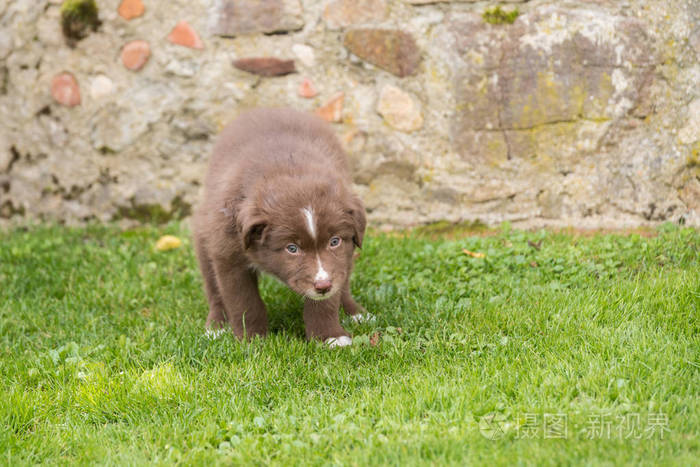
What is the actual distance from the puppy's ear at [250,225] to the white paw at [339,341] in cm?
70

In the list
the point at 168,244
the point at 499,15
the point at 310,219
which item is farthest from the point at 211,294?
the point at 499,15

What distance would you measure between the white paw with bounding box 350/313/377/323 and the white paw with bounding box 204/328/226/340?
0.77 metres

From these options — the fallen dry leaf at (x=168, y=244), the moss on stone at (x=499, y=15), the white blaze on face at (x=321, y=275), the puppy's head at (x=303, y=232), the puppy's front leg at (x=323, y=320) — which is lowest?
the fallen dry leaf at (x=168, y=244)

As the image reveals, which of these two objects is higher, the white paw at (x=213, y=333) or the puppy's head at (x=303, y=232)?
the puppy's head at (x=303, y=232)

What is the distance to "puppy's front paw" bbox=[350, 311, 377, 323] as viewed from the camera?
4.08 meters

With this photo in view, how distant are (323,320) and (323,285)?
49cm

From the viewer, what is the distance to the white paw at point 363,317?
4.08 m

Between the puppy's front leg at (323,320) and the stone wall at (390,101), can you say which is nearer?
the puppy's front leg at (323,320)

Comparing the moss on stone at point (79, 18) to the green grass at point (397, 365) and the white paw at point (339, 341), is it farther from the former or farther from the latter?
the white paw at point (339, 341)

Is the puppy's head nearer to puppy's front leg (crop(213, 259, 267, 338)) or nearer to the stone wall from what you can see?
puppy's front leg (crop(213, 259, 267, 338))

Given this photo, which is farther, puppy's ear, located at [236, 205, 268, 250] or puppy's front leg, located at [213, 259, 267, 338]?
puppy's front leg, located at [213, 259, 267, 338]

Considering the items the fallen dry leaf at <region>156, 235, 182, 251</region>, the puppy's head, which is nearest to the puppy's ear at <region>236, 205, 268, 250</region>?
the puppy's head

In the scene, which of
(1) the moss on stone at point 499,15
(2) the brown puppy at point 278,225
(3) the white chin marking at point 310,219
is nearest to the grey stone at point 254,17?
(1) the moss on stone at point 499,15

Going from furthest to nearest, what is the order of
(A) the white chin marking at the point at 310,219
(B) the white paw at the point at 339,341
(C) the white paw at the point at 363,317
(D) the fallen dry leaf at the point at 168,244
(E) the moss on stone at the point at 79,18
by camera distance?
1. (E) the moss on stone at the point at 79,18
2. (D) the fallen dry leaf at the point at 168,244
3. (C) the white paw at the point at 363,317
4. (B) the white paw at the point at 339,341
5. (A) the white chin marking at the point at 310,219
